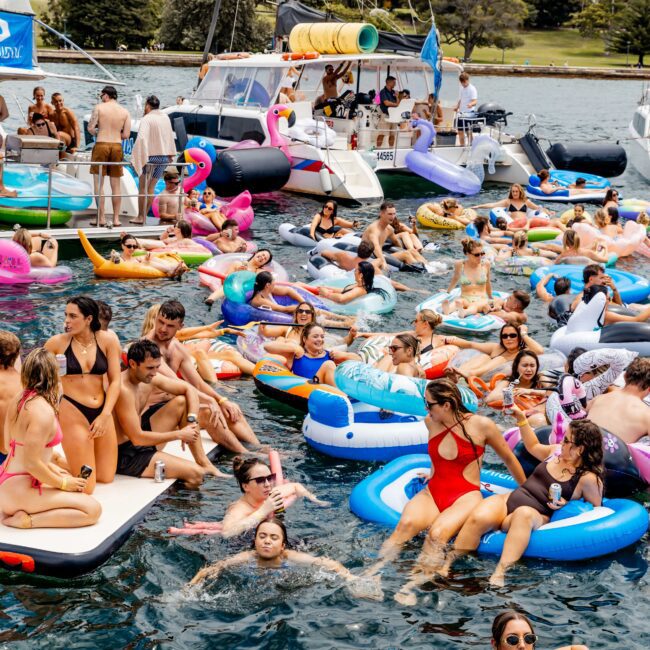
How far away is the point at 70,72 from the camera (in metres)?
50.0

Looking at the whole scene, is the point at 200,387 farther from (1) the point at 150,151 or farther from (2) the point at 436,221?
(2) the point at 436,221

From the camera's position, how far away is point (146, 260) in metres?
14.7

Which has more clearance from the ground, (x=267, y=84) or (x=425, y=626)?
(x=267, y=84)

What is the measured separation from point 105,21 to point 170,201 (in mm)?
46243

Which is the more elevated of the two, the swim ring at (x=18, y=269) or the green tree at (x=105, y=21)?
the green tree at (x=105, y=21)

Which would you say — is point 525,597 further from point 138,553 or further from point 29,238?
point 29,238

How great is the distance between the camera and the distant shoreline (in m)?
54.1

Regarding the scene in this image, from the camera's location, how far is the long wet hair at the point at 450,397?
7031mm

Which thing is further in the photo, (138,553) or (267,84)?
(267,84)

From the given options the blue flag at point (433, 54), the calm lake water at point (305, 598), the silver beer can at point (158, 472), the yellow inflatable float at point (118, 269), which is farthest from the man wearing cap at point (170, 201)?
the silver beer can at point (158, 472)

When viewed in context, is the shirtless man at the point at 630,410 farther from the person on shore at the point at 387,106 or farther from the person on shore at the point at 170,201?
the person on shore at the point at 387,106

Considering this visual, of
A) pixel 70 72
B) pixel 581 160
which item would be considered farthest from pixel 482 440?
pixel 70 72

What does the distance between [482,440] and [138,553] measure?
254 cm

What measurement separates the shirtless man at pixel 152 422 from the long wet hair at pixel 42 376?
3.54 ft
